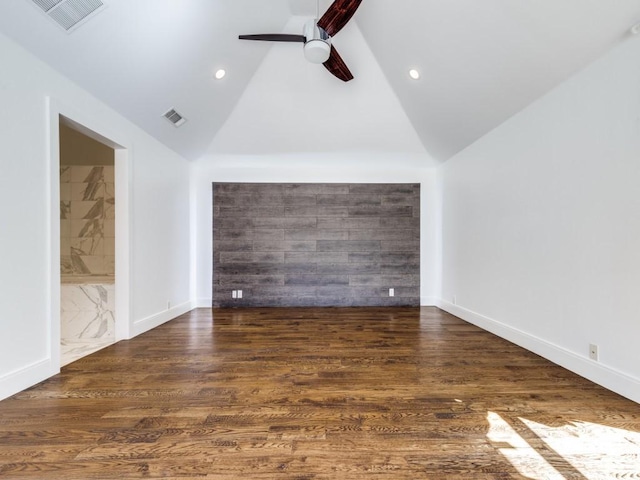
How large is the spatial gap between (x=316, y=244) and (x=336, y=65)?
2.84 m

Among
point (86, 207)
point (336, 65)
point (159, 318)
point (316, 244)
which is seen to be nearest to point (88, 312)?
point (159, 318)

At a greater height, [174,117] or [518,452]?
[174,117]

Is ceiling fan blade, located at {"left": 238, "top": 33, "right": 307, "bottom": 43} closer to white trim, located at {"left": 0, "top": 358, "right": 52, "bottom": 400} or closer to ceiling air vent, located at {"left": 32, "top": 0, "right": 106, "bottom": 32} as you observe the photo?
ceiling air vent, located at {"left": 32, "top": 0, "right": 106, "bottom": 32}

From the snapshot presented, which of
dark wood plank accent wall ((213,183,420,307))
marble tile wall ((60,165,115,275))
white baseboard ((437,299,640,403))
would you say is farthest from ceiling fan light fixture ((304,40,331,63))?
marble tile wall ((60,165,115,275))

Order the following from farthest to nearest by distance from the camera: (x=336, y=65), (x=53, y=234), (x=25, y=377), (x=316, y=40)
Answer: (x=336, y=65), (x=316, y=40), (x=53, y=234), (x=25, y=377)

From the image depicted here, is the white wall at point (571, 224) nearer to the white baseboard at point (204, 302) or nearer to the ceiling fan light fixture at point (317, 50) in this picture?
the ceiling fan light fixture at point (317, 50)

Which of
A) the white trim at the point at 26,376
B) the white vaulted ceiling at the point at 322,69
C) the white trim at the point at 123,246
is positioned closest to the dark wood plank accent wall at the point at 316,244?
the white vaulted ceiling at the point at 322,69

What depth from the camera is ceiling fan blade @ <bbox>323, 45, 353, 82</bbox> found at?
313 centimetres

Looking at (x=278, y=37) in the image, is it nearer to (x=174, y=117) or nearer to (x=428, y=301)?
(x=174, y=117)

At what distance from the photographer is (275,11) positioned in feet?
11.1

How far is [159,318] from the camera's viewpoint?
4070 mm

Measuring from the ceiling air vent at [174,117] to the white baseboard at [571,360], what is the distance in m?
4.53

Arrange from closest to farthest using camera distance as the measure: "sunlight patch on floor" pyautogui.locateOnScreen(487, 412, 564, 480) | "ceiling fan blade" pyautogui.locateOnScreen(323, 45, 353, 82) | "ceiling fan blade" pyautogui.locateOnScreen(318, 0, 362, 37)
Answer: "sunlight patch on floor" pyautogui.locateOnScreen(487, 412, 564, 480) < "ceiling fan blade" pyautogui.locateOnScreen(318, 0, 362, 37) < "ceiling fan blade" pyautogui.locateOnScreen(323, 45, 353, 82)

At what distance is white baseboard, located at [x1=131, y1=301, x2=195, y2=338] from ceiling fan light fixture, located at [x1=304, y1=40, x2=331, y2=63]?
342cm
